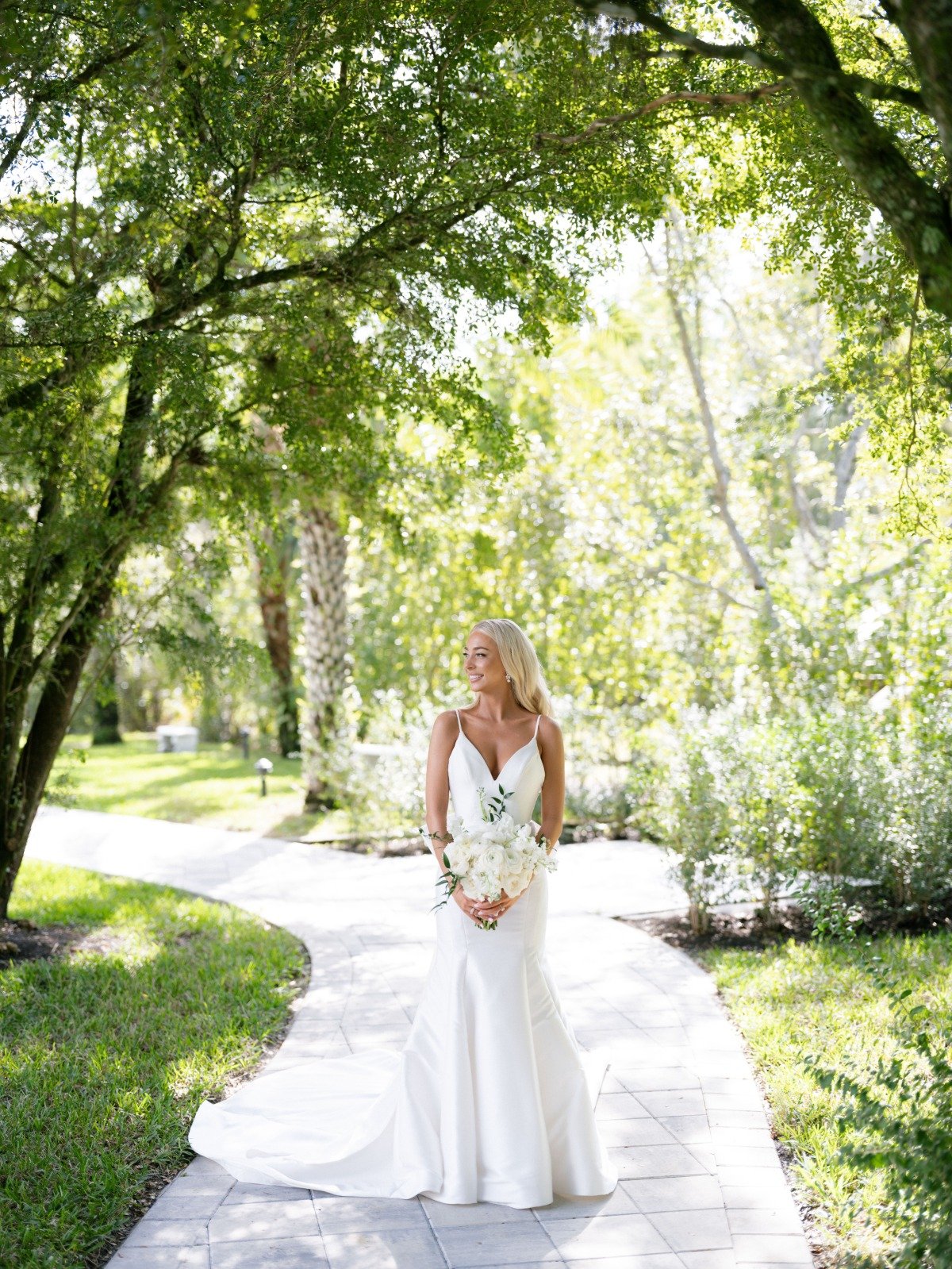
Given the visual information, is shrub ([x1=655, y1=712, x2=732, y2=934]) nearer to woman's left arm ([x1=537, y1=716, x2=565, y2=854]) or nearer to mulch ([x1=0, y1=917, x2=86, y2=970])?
woman's left arm ([x1=537, y1=716, x2=565, y2=854])

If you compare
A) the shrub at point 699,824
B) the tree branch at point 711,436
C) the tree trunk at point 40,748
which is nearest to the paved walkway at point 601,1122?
the shrub at point 699,824

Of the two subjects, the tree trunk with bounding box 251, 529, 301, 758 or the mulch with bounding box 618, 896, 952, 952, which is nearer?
the mulch with bounding box 618, 896, 952, 952

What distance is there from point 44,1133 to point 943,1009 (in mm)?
4585

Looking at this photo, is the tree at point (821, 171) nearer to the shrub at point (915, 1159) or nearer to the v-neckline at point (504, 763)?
the v-neckline at point (504, 763)

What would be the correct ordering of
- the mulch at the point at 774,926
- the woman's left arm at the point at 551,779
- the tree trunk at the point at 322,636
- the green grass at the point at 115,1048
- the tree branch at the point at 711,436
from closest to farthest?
the green grass at the point at 115,1048 → the woman's left arm at the point at 551,779 → the mulch at the point at 774,926 → the tree branch at the point at 711,436 → the tree trunk at the point at 322,636

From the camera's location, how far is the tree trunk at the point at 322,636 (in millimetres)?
15727

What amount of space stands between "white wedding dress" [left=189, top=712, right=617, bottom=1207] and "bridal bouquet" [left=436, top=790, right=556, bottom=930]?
16 centimetres

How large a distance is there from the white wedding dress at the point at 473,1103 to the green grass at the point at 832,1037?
0.89m

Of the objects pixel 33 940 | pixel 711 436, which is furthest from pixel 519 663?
pixel 711 436

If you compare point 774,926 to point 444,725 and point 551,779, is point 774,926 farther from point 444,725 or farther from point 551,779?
point 444,725

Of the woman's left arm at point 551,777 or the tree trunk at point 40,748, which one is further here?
the tree trunk at point 40,748

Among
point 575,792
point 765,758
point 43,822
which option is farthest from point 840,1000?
point 43,822

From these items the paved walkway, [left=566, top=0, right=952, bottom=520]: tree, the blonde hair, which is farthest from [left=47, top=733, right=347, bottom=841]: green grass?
[left=566, top=0, right=952, bottom=520]: tree

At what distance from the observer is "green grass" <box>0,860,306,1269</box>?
4613 millimetres
